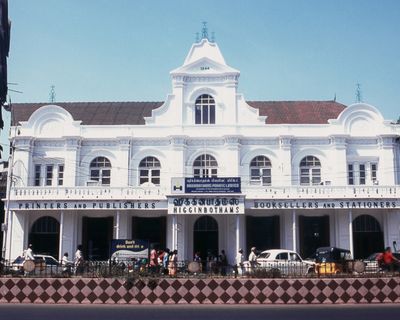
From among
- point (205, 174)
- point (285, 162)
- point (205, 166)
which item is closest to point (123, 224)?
point (205, 174)

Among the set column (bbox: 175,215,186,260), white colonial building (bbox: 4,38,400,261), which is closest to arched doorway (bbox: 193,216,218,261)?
white colonial building (bbox: 4,38,400,261)

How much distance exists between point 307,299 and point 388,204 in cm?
1592

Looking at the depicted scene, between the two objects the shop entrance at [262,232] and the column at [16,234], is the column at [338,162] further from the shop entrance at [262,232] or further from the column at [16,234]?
the column at [16,234]

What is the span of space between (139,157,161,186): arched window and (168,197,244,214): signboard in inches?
152

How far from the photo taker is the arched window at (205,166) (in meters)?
31.9

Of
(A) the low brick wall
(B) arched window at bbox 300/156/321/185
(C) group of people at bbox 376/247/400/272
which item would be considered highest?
(B) arched window at bbox 300/156/321/185

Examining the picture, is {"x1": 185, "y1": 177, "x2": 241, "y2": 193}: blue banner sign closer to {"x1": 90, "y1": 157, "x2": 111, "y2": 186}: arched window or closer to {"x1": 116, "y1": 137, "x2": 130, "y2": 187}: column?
{"x1": 116, "y1": 137, "x2": 130, "y2": 187}: column

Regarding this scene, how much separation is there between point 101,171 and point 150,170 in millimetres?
2971

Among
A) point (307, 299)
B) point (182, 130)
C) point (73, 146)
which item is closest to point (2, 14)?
point (73, 146)

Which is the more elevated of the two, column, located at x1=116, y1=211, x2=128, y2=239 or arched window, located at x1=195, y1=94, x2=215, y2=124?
arched window, located at x1=195, y1=94, x2=215, y2=124

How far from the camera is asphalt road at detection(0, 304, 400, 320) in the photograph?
12.1 meters

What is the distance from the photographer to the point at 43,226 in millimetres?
31375

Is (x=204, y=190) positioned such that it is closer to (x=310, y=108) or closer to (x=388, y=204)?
(x=388, y=204)

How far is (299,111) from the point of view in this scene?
121ft
